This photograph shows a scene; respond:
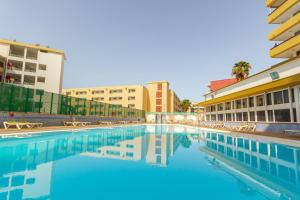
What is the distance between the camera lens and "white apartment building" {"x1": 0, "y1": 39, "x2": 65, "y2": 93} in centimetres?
3375

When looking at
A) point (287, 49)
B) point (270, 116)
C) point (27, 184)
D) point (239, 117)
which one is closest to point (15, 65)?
point (27, 184)

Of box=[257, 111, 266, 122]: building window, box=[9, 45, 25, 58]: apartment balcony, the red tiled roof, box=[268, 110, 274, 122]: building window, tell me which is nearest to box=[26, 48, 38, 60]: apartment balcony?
box=[9, 45, 25, 58]: apartment balcony

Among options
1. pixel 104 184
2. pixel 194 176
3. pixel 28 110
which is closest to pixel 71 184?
pixel 104 184

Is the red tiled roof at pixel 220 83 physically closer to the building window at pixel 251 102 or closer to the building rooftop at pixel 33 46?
the building window at pixel 251 102

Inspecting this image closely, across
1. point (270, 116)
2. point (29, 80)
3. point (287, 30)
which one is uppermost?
point (287, 30)

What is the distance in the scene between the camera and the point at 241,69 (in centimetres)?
3672

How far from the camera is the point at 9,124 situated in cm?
1552

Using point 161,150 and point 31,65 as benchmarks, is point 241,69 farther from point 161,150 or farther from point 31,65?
point 31,65

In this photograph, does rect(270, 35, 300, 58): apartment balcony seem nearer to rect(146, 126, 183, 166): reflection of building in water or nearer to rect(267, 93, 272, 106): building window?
rect(267, 93, 272, 106): building window

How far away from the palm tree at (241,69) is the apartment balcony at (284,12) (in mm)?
11174

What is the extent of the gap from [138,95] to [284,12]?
151 feet

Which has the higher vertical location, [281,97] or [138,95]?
[138,95]

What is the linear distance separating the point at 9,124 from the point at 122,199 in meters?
16.5

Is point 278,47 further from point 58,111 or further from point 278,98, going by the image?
point 58,111
